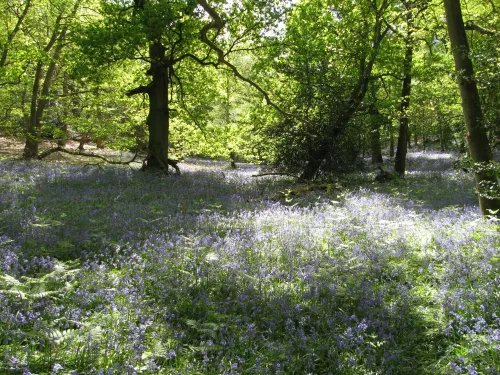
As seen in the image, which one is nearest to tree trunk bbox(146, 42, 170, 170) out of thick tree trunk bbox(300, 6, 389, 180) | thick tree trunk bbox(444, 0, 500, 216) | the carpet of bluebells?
thick tree trunk bbox(300, 6, 389, 180)

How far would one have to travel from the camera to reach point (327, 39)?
17.2 meters

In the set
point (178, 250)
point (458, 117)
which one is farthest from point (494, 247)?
point (458, 117)

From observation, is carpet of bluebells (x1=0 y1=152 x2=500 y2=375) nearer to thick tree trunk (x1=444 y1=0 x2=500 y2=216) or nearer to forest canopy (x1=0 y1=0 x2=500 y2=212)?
thick tree trunk (x1=444 y1=0 x2=500 y2=216)

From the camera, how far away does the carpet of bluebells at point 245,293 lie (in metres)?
3.18

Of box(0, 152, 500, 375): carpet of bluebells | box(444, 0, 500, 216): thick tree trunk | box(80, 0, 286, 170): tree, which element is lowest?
box(0, 152, 500, 375): carpet of bluebells

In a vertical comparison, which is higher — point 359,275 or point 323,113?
point 323,113

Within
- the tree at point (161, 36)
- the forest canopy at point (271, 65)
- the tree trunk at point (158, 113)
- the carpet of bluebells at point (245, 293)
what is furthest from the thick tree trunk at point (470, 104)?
the tree trunk at point (158, 113)

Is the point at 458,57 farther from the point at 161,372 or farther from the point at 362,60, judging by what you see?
the point at 362,60

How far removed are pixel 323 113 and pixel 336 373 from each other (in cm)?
1380

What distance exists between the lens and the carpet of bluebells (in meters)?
3.18

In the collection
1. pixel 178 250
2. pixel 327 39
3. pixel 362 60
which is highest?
pixel 327 39

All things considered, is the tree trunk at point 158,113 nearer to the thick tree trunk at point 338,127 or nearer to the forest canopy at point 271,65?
the forest canopy at point 271,65

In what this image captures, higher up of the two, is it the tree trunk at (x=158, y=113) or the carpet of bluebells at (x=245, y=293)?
the tree trunk at (x=158, y=113)

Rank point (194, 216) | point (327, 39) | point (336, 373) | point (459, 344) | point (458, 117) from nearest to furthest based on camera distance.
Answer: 1. point (336, 373)
2. point (459, 344)
3. point (194, 216)
4. point (327, 39)
5. point (458, 117)
